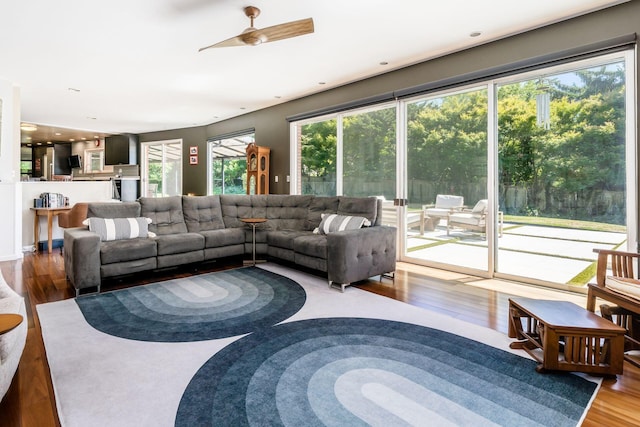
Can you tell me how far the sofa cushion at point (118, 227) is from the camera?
3824 millimetres

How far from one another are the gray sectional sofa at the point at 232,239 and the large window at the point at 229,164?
2.48m

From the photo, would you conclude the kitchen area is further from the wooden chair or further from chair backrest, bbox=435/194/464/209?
the wooden chair

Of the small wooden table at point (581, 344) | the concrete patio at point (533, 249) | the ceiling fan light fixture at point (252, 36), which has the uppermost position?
the ceiling fan light fixture at point (252, 36)

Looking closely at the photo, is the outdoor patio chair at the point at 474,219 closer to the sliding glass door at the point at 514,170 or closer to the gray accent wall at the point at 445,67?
the sliding glass door at the point at 514,170

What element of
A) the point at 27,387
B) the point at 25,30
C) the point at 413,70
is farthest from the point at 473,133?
the point at 25,30

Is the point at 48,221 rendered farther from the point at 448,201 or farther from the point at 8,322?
the point at 448,201

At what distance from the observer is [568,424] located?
5.27 feet

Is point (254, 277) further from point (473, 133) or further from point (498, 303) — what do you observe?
point (473, 133)

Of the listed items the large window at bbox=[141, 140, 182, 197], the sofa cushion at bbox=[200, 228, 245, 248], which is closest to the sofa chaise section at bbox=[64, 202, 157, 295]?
the sofa cushion at bbox=[200, 228, 245, 248]

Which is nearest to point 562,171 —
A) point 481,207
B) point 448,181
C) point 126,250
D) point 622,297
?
point 481,207

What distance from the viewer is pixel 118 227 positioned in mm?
3945

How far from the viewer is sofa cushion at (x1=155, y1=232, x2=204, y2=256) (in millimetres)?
4047

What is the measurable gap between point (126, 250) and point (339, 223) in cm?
235

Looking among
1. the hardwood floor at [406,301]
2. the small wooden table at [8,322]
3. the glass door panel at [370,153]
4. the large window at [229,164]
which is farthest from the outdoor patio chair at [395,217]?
the small wooden table at [8,322]
